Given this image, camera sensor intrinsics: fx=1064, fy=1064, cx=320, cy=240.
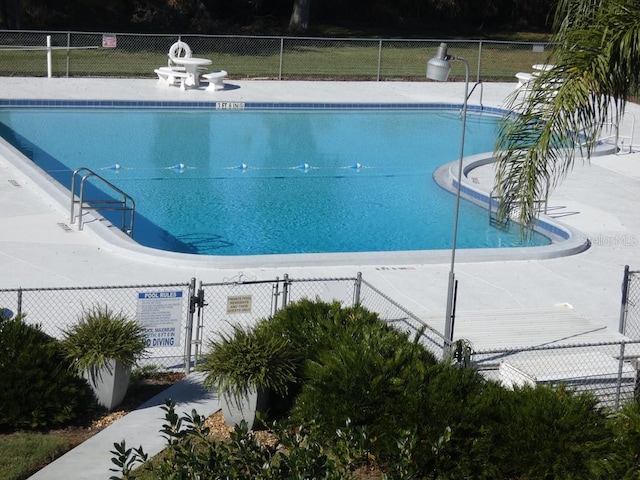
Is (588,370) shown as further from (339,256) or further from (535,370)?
(339,256)

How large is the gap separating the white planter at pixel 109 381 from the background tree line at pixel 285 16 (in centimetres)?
2884

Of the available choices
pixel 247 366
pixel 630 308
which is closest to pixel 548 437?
pixel 247 366

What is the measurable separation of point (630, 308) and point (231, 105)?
49.5 ft

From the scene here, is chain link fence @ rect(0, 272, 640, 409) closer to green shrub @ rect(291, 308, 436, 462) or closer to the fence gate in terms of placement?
the fence gate

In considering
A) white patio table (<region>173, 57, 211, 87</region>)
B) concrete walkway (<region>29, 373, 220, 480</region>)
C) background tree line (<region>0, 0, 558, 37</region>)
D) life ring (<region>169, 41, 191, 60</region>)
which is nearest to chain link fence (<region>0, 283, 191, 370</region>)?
concrete walkway (<region>29, 373, 220, 480</region>)

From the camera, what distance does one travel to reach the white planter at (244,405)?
28.1 feet

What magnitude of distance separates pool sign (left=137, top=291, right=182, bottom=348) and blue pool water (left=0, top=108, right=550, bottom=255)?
5.51 metres

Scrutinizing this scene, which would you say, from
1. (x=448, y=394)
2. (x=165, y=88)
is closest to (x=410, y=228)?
(x=448, y=394)

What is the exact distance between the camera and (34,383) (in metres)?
8.50

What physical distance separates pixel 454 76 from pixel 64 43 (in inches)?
490

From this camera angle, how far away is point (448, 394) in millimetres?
7902

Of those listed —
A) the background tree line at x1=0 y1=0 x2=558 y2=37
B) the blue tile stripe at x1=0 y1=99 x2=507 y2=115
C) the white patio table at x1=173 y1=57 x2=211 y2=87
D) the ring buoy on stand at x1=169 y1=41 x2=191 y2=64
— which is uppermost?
the background tree line at x1=0 y1=0 x2=558 y2=37

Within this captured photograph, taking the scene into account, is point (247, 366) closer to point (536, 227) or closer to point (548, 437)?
point (548, 437)

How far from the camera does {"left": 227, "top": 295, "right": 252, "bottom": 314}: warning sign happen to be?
32.8ft
